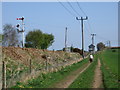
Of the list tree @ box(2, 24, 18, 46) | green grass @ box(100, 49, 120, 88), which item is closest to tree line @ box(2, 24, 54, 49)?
tree @ box(2, 24, 18, 46)

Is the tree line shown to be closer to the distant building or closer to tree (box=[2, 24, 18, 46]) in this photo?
tree (box=[2, 24, 18, 46])

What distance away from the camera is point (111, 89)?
1430 cm

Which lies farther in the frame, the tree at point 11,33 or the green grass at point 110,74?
the tree at point 11,33

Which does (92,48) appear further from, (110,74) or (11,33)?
(110,74)

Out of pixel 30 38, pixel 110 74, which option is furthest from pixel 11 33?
pixel 110 74

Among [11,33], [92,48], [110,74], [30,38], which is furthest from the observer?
[92,48]

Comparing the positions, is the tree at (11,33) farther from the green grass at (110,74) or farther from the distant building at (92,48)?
the distant building at (92,48)

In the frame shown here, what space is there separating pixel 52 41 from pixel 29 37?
16.5 metres

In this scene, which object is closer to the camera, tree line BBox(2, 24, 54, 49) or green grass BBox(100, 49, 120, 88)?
green grass BBox(100, 49, 120, 88)

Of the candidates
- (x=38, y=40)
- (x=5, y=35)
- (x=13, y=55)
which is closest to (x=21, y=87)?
(x=13, y=55)

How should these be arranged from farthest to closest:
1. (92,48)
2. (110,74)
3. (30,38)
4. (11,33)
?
(92,48), (30,38), (11,33), (110,74)

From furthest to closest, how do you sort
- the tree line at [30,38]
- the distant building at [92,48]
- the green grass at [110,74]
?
the distant building at [92,48], the tree line at [30,38], the green grass at [110,74]

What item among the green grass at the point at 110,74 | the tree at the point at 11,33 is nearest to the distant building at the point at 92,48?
the tree at the point at 11,33

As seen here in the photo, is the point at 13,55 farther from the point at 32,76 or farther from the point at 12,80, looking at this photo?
the point at 12,80
